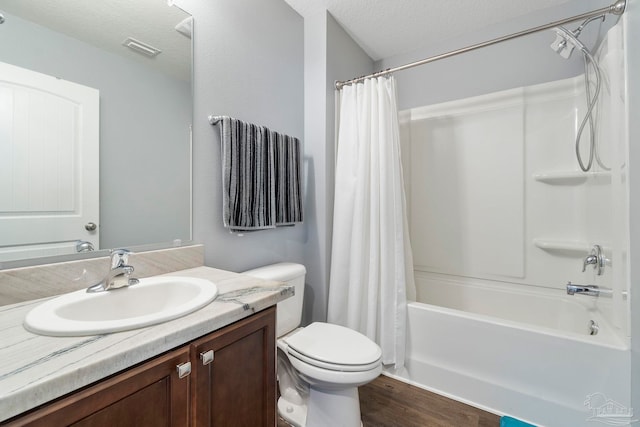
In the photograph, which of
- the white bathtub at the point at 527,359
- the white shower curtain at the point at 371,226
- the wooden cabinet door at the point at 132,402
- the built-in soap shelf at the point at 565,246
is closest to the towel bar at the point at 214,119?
the white shower curtain at the point at 371,226

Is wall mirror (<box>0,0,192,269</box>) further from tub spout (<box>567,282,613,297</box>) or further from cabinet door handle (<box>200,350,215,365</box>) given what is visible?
tub spout (<box>567,282,613,297</box>)

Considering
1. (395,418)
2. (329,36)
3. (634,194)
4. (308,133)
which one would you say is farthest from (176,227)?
(634,194)

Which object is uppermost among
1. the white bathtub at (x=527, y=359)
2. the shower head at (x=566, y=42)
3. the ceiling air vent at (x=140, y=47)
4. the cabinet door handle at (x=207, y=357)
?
the shower head at (x=566, y=42)

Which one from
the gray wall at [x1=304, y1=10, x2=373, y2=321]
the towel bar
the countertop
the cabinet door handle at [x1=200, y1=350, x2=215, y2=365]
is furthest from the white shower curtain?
the cabinet door handle at [x1=200, y1=350, x2=215, y2=365]

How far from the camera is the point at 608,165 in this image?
55.8 inches

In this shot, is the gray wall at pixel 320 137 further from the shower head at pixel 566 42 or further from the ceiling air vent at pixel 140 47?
the shower head at pixel 566 42

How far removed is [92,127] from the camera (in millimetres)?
988

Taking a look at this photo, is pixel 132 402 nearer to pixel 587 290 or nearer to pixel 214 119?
pixel 214 119

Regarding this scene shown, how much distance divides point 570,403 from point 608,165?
1209 millimetres

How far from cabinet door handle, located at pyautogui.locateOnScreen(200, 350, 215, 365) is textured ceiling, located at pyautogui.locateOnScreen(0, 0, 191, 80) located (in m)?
1.16

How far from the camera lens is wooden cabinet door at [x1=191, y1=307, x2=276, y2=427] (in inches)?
27.4

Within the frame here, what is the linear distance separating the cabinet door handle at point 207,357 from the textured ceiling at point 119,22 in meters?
1.16

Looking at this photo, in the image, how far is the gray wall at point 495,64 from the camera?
186 centimetres

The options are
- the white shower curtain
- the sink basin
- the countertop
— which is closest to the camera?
Result: the countertop
